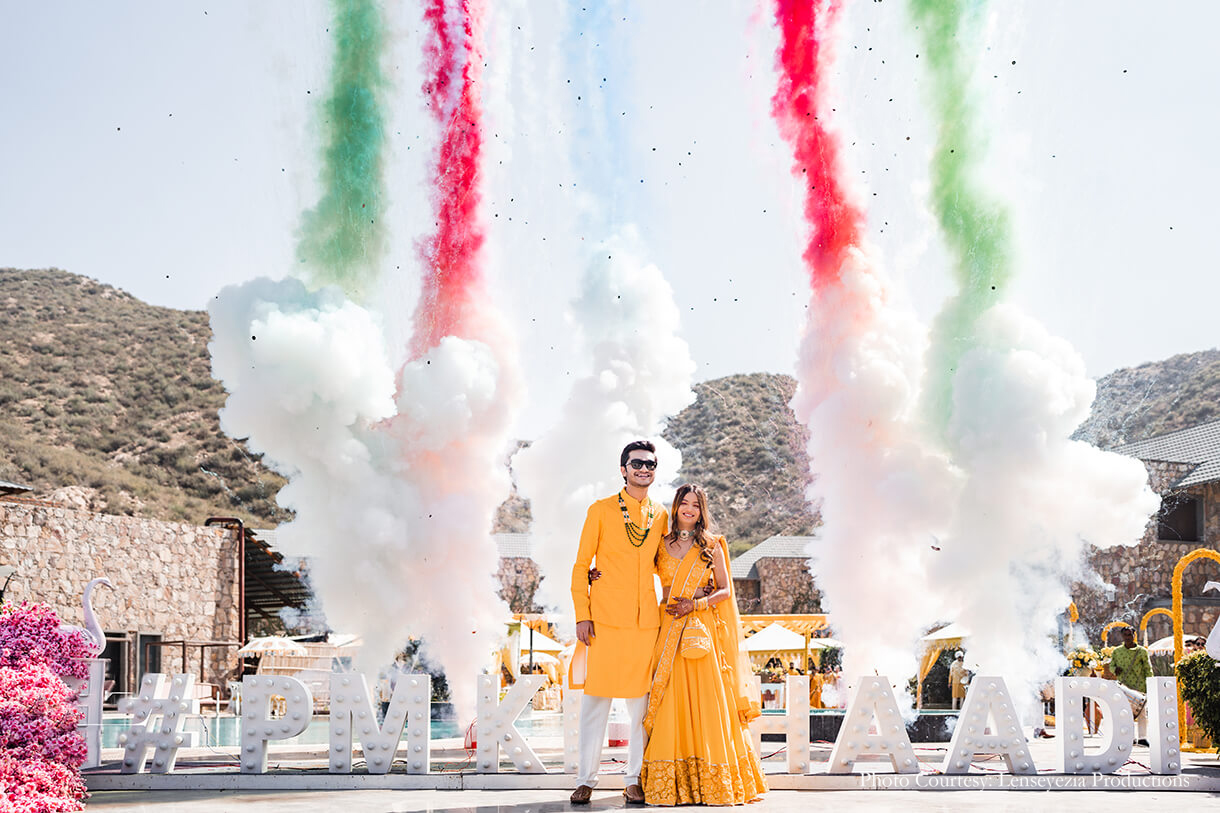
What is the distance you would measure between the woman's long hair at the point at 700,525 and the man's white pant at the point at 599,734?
3.47 ft

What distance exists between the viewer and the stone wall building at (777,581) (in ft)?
170

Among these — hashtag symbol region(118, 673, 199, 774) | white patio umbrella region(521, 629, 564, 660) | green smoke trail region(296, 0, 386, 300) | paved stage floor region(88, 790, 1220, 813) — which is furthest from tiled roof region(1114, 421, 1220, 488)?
hashtag symbol region(118, 673, 199, 774)

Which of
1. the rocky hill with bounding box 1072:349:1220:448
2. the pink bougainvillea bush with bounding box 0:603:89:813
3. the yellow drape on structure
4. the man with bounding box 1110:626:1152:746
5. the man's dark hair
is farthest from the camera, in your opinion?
the rocky hill with bounding box 1072:349:1220:448

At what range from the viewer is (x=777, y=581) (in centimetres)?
5234

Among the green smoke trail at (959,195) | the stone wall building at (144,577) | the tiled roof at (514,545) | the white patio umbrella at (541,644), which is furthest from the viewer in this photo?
the tiled roof at (514,545)

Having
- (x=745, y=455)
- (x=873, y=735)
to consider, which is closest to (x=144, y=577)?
(x=873, y=735)

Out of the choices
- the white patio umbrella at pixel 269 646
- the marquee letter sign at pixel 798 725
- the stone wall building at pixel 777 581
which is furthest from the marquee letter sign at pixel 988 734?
the stone wall building at pixel 777 581

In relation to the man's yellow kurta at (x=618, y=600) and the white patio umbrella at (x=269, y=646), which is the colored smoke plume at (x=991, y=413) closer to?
the man's yellow kurta at (x=618, y=600)

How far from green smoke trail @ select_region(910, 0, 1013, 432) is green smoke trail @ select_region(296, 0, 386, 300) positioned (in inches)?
306

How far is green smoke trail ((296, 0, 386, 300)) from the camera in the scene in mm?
16812

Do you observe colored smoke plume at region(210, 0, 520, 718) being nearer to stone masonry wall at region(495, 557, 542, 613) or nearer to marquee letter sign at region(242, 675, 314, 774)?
marquee letter sign at region(242, 675, 314, 774)

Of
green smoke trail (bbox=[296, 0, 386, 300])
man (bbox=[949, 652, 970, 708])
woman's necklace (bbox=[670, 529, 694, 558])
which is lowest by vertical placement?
man (bbox=[949, 652, 970, 708])

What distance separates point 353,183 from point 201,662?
17.2m

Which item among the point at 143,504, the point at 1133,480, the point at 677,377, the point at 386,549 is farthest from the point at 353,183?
the point at 143,504
